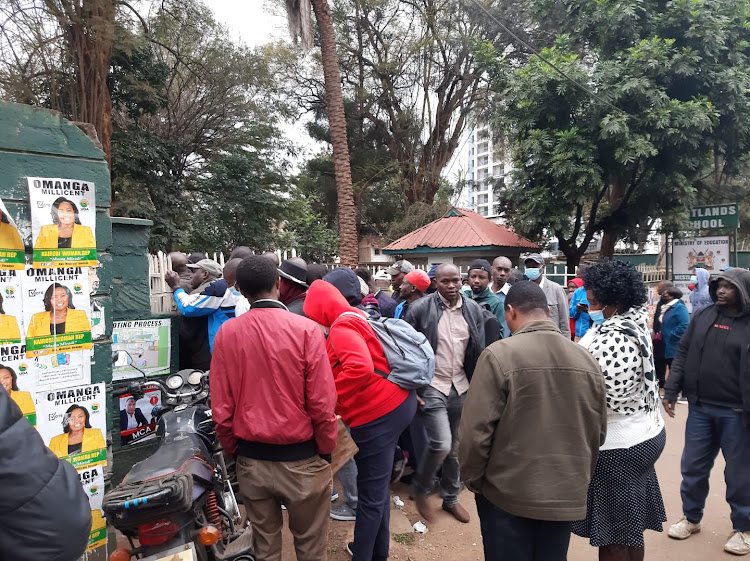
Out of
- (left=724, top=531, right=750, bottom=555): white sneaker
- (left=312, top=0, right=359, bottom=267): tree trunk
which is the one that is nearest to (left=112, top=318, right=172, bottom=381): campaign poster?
(left=724, top=531, right=750, bottom=555): white sneaker

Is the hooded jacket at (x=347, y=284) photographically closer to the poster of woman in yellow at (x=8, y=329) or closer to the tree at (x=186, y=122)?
the poster of woman in yellow at (x=8, y=329)

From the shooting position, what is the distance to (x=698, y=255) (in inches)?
458

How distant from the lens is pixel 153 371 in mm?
4262

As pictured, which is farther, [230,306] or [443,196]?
[443,196]

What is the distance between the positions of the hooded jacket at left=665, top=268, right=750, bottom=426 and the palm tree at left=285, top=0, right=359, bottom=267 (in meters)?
7.82

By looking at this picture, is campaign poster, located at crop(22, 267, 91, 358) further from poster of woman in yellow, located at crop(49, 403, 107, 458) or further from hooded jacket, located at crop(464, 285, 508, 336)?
hooded jacket, located at crop(464, 285, 508, 336)

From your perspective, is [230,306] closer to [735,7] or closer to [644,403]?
[644,403]

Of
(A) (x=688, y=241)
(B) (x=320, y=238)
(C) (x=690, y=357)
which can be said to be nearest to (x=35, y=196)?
(C) (x=690, y=357)

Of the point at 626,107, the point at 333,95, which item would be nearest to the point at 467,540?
the point at 333,95

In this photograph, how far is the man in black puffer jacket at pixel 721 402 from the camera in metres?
3.33

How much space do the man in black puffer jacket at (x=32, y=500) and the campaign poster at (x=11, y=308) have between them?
4.68ft

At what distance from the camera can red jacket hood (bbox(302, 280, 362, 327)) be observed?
294 cm

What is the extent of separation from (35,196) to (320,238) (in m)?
15.7

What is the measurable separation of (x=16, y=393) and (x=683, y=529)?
4.38m
